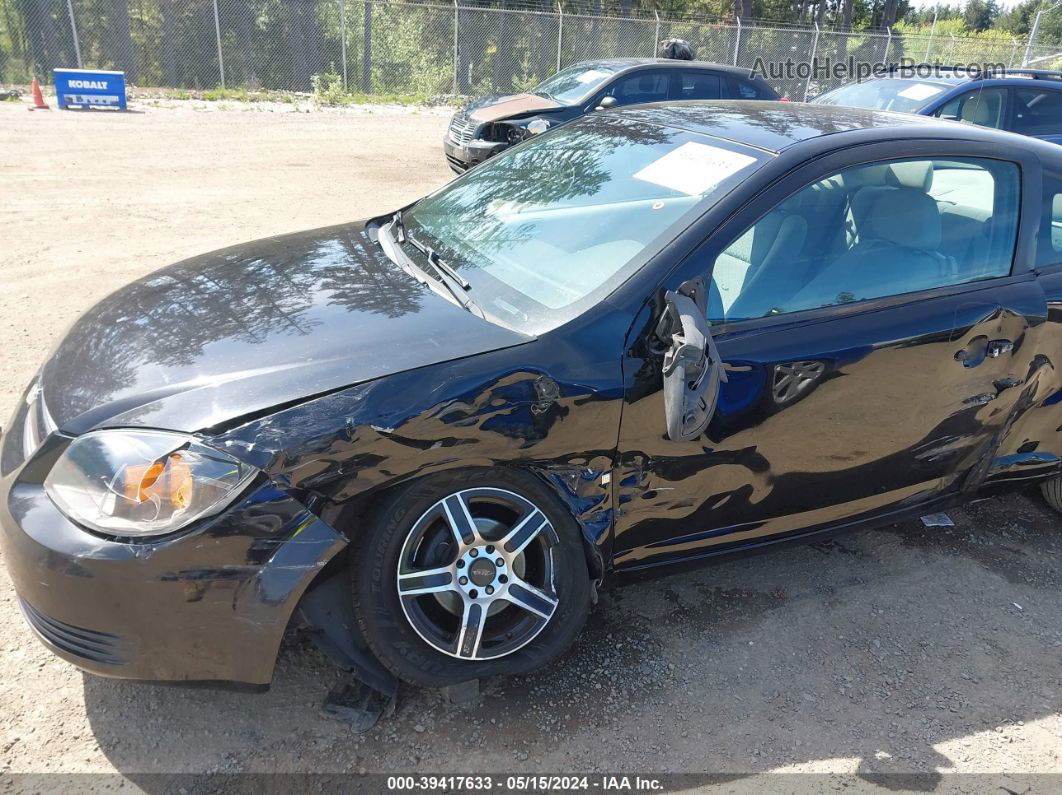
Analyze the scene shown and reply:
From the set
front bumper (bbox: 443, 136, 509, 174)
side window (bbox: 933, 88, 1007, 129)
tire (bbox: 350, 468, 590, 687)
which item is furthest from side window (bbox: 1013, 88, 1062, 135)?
tire (bbox: 350, 468, 590, 687)

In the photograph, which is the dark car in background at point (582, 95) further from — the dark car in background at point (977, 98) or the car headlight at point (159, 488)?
the car headlight at point (159, 488)

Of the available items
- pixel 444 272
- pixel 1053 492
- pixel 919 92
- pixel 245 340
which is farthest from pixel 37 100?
pixel 1053 492

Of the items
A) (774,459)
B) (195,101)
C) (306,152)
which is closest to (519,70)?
(195,101)

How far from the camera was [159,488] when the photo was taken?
199 cm

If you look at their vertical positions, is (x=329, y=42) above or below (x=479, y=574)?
above

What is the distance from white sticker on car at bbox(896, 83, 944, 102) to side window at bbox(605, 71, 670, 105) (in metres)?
3.10

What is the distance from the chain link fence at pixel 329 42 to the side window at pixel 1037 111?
50.0ft

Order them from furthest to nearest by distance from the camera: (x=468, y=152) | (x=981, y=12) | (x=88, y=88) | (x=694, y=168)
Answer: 1. (x=981, y=12)
2. (x=88, y=88)
3. (x=468, y=152)
4. (x=694, y=168)

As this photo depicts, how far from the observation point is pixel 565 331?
231 centimetres

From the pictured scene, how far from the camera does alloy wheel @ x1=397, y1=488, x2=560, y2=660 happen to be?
2.24 meters

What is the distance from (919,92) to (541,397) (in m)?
8.47

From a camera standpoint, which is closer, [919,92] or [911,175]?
[911,175]

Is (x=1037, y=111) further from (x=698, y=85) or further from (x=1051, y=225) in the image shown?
(x=1051, y=225)

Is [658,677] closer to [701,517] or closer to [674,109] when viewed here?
[701,517]
